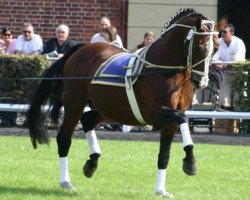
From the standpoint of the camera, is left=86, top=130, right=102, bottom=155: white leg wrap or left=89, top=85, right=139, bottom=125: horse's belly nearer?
left=89, top=85, right=139, bottom=125: horse's belly

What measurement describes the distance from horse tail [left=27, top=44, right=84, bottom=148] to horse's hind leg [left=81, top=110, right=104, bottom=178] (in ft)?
1.39

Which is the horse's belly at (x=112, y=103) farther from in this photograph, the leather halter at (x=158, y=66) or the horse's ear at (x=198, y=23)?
the horse's ear at (x=198, y=23)

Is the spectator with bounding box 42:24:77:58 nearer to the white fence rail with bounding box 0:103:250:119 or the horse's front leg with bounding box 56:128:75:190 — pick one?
the white fence rail with bounding box 0:103:250:119

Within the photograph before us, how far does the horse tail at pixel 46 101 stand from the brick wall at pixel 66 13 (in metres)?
9.01

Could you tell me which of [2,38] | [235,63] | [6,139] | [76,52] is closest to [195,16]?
[76,52]

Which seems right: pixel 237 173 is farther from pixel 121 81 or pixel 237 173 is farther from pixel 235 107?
pixel 235 107

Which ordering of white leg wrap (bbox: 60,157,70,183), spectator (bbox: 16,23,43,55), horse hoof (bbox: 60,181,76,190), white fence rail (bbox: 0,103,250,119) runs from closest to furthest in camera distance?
horse hoof (bbox: 60,181,76,190), white leg wrap (bbox: 60,157,70,183), white fence rail (bbox: 0,103,250,119), spectator (bbox: 16,23,43,55)

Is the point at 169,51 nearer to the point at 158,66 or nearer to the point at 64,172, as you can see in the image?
the point at 158,66

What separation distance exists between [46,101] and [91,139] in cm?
96

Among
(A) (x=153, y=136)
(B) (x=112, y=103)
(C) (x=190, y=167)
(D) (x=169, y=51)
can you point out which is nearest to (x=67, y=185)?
(B) (x=112, y=103)

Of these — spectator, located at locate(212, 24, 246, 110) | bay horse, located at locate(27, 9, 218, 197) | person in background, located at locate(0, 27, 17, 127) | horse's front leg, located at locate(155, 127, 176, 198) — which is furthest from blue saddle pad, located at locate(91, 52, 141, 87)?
person in background, located at locate(0, 27, 17, 127)

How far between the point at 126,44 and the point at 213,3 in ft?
6.77

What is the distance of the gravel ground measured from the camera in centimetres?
1739

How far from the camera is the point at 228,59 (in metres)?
19.3
